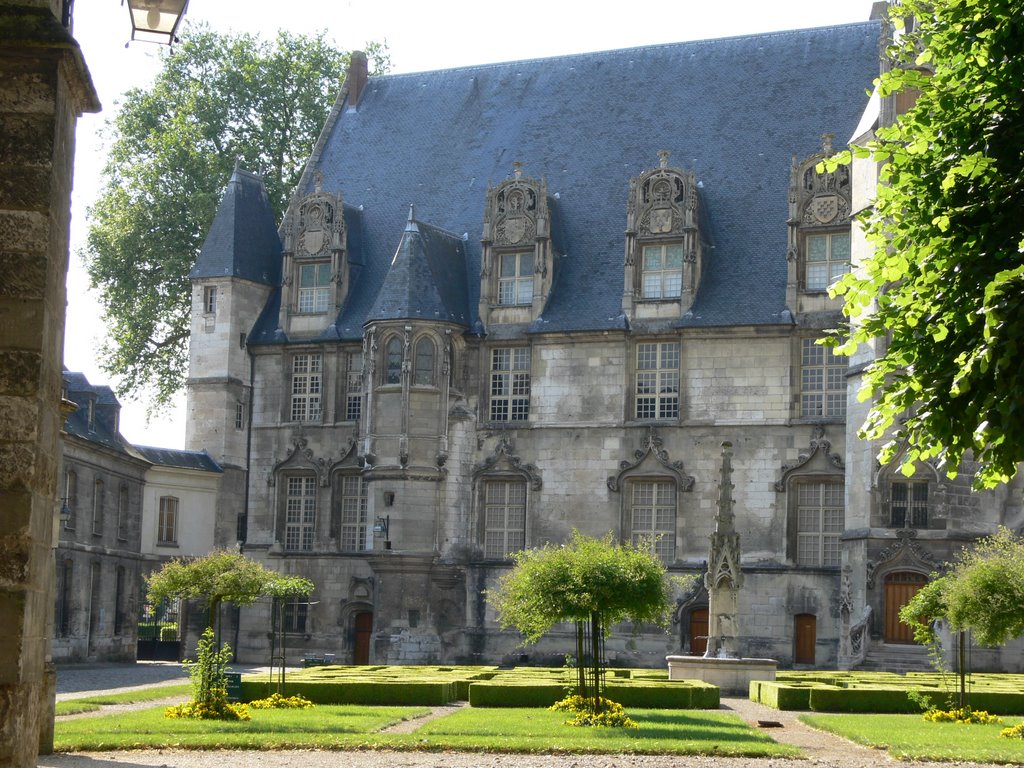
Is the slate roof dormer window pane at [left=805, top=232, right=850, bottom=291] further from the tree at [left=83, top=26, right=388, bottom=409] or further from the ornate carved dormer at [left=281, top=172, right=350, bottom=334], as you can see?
the tree at [left=83, top=26, right=388, bottom=409]

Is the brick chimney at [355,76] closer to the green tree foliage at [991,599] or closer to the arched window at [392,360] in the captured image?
the arched window at [392,360]

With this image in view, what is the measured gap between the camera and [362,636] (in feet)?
148

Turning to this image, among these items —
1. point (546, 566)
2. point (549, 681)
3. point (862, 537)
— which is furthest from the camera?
point (862, 537)

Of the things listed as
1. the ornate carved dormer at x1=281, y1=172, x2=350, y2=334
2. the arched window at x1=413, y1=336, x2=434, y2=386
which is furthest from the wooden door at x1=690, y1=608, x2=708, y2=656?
the ornate carved dormer at x1=281, y1=172, x2=350, y2=334

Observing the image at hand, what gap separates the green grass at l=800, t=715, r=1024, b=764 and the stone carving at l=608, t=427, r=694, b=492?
15727mm

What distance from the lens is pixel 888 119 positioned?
3838 centimetres

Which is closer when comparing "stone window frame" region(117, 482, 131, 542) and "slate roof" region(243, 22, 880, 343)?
"slate roof" region(243, 22, 880, 343)

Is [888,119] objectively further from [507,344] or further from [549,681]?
[549,681]

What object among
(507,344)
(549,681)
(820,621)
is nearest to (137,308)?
(507,344)

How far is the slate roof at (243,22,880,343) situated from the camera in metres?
43.8

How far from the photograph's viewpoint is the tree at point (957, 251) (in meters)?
12.5

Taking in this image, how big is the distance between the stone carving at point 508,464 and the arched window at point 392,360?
340cm

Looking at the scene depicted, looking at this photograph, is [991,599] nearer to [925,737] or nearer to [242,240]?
[925,737]

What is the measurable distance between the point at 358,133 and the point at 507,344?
10.7 metres
